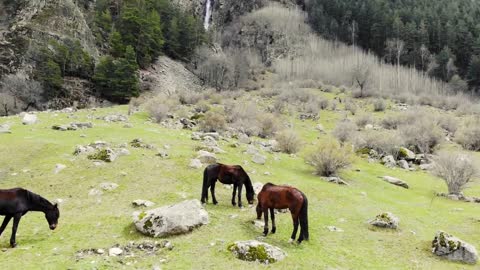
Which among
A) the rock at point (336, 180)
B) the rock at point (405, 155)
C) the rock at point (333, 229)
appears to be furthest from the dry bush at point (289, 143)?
the rock at point (333, 229)

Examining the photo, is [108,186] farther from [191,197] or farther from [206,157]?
[206,157]

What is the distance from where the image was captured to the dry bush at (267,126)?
4075cm

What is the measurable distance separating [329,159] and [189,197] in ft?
37.1

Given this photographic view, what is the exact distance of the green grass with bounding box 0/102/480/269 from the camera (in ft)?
36.4

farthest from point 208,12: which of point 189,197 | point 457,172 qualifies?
point 189,197

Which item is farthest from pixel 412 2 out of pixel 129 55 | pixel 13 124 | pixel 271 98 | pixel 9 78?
pixel 13 124

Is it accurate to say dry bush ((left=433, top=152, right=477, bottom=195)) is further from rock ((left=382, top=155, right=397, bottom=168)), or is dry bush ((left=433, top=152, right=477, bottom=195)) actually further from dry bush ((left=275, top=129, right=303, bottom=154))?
dry bush ((left=275, top=129, right=303, bottom=154))

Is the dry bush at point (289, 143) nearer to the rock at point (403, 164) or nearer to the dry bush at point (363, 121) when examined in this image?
the rock at point (403, 164)

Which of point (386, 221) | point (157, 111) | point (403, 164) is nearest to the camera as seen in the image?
point (386, 221)

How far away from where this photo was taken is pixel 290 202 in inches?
487

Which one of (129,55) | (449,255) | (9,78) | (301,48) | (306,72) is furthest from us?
(301,48)

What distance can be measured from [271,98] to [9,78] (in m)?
42.4

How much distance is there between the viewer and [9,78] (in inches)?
2093

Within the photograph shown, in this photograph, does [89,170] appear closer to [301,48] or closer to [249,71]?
[249,71]
